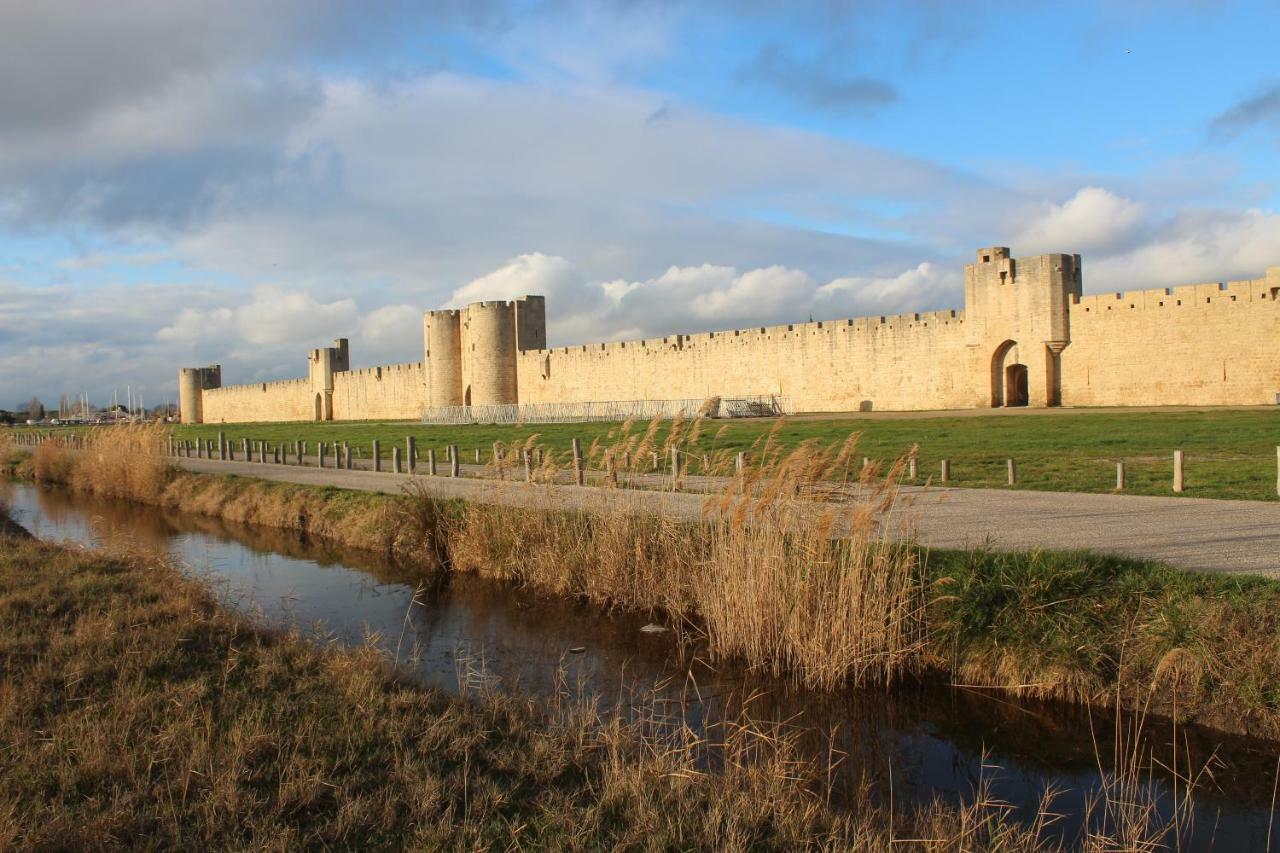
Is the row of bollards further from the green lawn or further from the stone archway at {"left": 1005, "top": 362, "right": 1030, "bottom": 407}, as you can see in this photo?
the stone archway at {"left": 1005, "top": 362, "right": 1030, "bottom": 407}

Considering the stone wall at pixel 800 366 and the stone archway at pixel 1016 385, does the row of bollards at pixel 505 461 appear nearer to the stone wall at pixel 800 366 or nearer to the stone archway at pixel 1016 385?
the stone wall at pixel 800 366

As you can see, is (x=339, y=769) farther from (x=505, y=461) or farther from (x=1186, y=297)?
(x=1186, y=297)

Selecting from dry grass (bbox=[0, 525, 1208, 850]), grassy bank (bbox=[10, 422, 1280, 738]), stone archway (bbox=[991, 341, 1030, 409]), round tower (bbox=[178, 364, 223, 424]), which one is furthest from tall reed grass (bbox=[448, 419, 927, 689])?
round tower (bbox=[178, 364, 223, 424])

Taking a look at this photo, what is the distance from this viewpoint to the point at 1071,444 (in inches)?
548

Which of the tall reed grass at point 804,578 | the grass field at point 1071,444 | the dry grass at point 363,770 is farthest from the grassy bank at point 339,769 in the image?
the grass field at point 1071,444

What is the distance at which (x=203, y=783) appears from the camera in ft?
10.4

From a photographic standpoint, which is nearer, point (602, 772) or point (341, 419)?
point (602, 772)

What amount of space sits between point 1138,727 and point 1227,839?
30.6 inches

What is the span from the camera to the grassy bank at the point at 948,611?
13.8 feet

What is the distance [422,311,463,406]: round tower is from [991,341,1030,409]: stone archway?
2235 cm

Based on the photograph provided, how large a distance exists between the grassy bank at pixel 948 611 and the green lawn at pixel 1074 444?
4.14ft

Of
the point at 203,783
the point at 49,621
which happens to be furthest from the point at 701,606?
the point at 49,621

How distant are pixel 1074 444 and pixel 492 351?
27614mm

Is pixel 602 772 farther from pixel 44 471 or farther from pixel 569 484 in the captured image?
pixel 44 471
